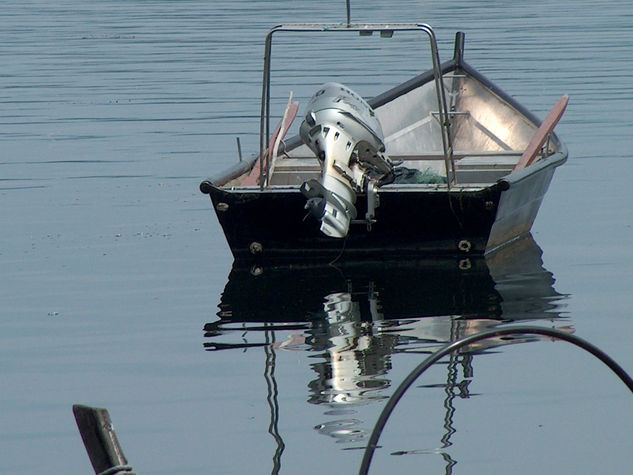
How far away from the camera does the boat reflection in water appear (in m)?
7.81

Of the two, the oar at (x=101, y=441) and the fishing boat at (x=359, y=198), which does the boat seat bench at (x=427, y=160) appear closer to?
the fishing boat at (x=359, y=198)

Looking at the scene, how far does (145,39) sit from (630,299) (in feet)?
103

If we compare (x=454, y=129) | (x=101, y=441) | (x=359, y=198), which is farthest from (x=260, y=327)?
(x=454, y=129)

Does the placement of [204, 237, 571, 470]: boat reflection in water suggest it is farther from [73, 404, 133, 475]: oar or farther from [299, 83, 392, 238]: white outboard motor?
[73, 404, 133, 475]: oar

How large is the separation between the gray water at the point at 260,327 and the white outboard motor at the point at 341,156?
0.63 metres

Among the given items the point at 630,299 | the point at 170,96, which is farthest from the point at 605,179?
the point at 170,96

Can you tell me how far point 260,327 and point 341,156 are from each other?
1.98 metres

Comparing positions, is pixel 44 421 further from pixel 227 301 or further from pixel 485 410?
pixel 227 301

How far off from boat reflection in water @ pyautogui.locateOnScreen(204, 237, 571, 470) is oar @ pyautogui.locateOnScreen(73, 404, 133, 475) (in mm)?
2007

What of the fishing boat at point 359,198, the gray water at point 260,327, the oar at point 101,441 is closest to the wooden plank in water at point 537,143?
the fishing boat at point 359,198

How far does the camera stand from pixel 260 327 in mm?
9258

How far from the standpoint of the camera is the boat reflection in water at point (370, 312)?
7.81m

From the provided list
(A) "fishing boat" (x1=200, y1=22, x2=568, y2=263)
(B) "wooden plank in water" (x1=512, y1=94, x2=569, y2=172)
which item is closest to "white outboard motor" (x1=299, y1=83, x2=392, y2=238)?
(A) "fishing boat" (x1=200, y1=22, x2=568, y2=263)

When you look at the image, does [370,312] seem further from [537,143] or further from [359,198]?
[537,143]
